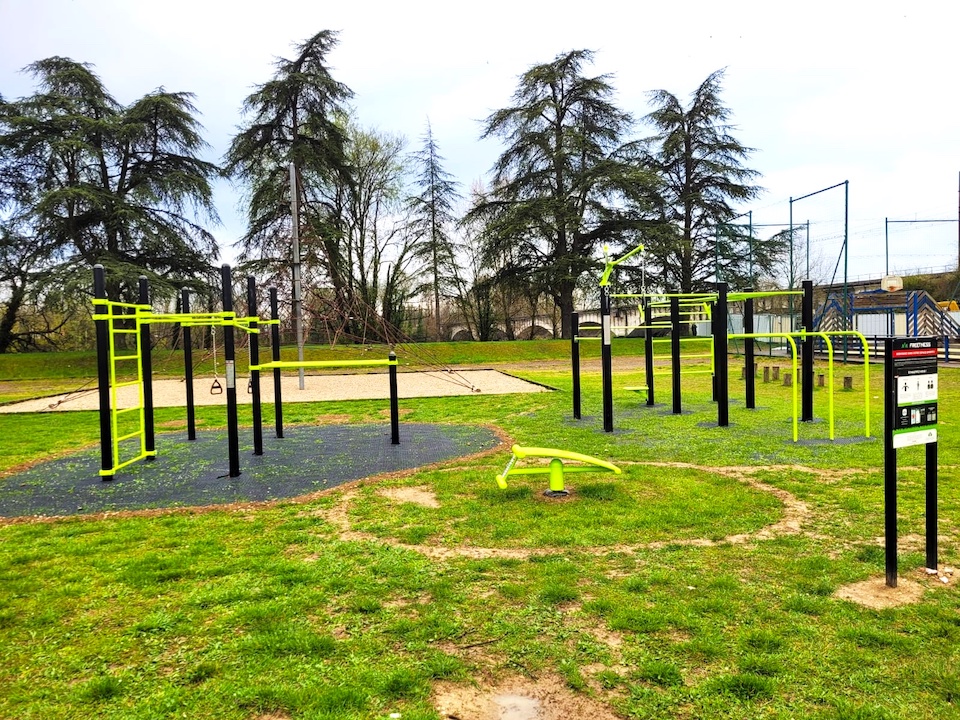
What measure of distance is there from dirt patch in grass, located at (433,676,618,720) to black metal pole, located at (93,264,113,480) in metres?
4.59

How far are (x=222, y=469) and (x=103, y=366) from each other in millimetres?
1542

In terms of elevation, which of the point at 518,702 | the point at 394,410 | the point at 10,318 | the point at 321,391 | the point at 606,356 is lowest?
the point at 518,702

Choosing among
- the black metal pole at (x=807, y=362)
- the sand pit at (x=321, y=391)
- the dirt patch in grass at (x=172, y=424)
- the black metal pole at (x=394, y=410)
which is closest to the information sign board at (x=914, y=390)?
the black metal pole at (x=807, y=362)

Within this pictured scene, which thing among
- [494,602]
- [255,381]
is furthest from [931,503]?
[255,381]

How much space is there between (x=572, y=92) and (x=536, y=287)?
982 cm

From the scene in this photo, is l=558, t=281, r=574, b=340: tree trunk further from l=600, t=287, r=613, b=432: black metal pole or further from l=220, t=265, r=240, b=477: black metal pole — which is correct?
l=220, t=265, r=240, b=477: black metal pole

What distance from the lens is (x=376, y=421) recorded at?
404 inches

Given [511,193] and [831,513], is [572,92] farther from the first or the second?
[831,513]

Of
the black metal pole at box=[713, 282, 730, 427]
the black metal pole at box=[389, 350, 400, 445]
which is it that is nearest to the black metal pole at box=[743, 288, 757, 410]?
the black metal pole at box=[713, 282, 730, 427]

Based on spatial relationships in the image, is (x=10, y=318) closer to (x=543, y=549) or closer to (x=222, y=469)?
(x=222, y=469)

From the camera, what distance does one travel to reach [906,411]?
3.28 metres

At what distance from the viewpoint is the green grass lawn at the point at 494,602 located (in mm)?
2436

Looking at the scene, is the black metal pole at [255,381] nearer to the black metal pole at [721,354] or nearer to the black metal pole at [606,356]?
the black metal pole at [606,356]

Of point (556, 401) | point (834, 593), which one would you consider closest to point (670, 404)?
point (556, 401)
